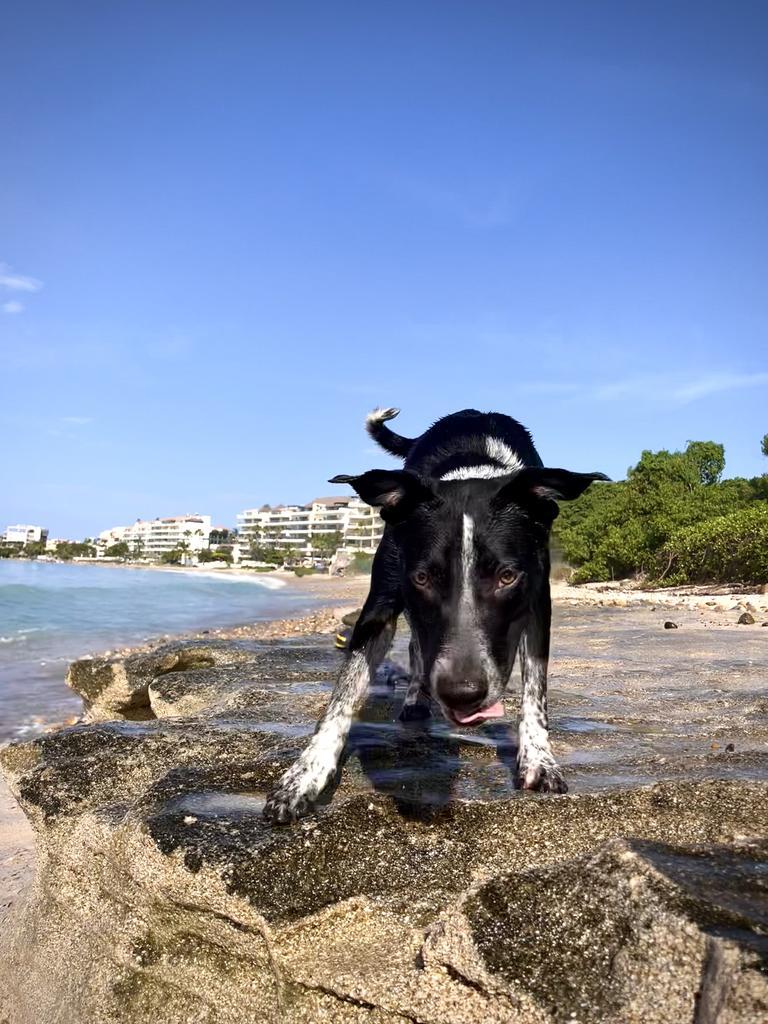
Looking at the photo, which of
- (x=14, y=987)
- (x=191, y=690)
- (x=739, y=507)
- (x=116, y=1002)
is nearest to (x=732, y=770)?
(x=116, y=1002)

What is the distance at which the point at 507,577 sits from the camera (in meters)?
3.44

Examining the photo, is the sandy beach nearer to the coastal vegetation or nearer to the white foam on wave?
the coastal vegetation

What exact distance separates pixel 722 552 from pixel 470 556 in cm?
2858

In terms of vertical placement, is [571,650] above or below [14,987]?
above

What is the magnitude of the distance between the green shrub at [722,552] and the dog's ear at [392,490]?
1046 inches

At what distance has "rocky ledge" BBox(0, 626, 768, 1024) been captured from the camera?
2.01m

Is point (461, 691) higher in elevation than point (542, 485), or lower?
lower

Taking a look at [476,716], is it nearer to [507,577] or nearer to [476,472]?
[507,577]

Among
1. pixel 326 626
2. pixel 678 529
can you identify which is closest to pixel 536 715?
pixel 326 626

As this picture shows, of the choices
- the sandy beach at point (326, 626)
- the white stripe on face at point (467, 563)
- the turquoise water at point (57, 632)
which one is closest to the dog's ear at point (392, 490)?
the white stripe on face at point (467, 563)

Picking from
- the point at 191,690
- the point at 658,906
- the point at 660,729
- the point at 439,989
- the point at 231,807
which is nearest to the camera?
the point at 658,906

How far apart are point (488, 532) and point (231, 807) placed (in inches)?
62.0

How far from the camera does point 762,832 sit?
2688mm

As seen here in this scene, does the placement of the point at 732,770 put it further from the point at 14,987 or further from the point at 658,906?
the point at 14,987
